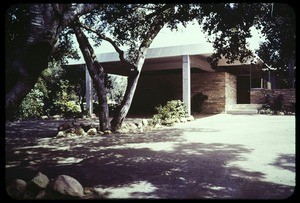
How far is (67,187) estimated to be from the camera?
3912 mm

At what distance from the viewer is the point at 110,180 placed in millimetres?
4711

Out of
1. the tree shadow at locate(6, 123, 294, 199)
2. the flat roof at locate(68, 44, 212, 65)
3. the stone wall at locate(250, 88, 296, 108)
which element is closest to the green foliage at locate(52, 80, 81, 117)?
the flat roof at locate(68, 44, 212, 65)

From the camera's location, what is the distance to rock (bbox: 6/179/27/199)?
12.7 ft

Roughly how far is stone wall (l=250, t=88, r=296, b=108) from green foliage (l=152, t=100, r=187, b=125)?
816 cm

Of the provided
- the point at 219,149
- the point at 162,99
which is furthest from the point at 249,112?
the point at 219,149

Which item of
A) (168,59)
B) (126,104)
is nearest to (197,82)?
(168,59)

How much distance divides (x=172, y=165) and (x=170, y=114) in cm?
892

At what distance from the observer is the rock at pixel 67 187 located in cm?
388

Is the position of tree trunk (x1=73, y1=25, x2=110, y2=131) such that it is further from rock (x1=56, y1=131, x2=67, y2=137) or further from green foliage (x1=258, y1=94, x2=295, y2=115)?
green foliage (x1=258, y1=94, x2=295, y2=115)

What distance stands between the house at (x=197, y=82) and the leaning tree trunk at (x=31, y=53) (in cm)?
1288

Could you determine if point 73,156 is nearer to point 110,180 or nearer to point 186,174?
point 110,180

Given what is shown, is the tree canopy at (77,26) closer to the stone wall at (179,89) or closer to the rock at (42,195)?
the rock at (42,195)

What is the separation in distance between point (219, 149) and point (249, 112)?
44.1ft

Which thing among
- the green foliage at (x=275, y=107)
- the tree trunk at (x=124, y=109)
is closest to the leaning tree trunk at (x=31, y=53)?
the tree trunk at (x=124, y=109)
